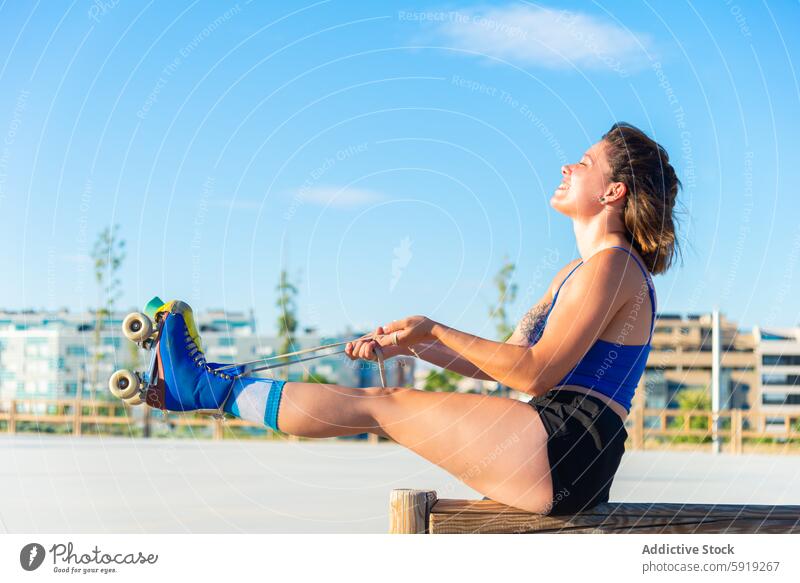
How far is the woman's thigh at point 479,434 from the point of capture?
2.89 m

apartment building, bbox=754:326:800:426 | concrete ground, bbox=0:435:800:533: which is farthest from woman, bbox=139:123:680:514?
apartment building, bbox=754:326:800:426

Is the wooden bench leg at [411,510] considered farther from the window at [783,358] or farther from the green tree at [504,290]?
the window at [783,358]

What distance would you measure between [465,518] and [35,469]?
8.42 meters

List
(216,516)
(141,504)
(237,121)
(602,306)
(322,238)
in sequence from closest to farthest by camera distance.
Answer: (602,306), (237,121), (322,238), (216,516), (141,504)

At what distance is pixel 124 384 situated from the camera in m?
3.26

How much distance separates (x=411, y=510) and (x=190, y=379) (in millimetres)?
802

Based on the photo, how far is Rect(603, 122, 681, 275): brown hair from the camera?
324 centimetres

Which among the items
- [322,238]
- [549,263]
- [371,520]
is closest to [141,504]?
[371,520]

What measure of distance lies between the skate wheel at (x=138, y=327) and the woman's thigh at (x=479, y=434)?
88cm

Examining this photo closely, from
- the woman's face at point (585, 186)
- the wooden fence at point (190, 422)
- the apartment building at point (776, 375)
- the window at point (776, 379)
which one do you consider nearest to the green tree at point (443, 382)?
the wooden fence at point (190, 422)

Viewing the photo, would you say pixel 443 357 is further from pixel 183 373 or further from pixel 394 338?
pixel 183 373

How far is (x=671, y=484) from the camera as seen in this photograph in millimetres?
10328

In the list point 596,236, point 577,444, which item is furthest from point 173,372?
point 596,236
